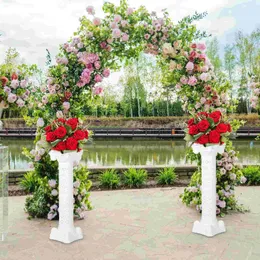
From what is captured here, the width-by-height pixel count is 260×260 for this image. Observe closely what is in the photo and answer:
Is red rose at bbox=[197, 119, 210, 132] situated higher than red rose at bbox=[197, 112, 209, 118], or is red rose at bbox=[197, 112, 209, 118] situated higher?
red rose at bbox=[197, 112, 209, 118]

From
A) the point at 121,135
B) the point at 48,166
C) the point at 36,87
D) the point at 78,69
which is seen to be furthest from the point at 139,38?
the point at 121,135

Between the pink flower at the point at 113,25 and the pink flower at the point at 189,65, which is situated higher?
the pink flower at the point at 113,25

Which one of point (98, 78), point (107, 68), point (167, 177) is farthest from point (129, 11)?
point (167, 177)

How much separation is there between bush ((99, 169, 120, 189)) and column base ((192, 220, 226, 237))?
2.48 metres

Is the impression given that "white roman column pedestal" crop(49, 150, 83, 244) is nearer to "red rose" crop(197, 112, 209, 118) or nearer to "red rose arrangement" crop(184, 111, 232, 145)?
"red rose arrangement" crop(184, 111, 232, 145)

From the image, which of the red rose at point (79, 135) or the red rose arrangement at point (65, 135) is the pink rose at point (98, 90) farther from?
the red rose at point (79, 135)

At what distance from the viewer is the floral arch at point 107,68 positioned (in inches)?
170

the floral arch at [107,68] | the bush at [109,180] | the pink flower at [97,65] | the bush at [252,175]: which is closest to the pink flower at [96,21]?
the floral arch at [107,68]

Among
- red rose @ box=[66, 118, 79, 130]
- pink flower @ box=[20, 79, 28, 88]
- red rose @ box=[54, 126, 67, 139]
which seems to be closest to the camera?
red rose @ box=[54, 126, 67, 139]

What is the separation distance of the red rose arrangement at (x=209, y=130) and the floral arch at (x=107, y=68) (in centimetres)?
54

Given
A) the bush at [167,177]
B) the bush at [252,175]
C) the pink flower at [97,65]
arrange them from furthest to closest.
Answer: the bush at [252,175] < the bush at [167,177] < the pink flower at [97,65]

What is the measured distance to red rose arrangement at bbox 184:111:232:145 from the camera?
4.11m

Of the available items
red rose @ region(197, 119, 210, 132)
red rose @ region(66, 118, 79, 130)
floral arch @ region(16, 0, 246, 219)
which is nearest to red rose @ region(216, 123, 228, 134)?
red rose @ region(197, 119, 210, 132)

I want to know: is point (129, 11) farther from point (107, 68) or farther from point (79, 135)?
point (79, 135)
